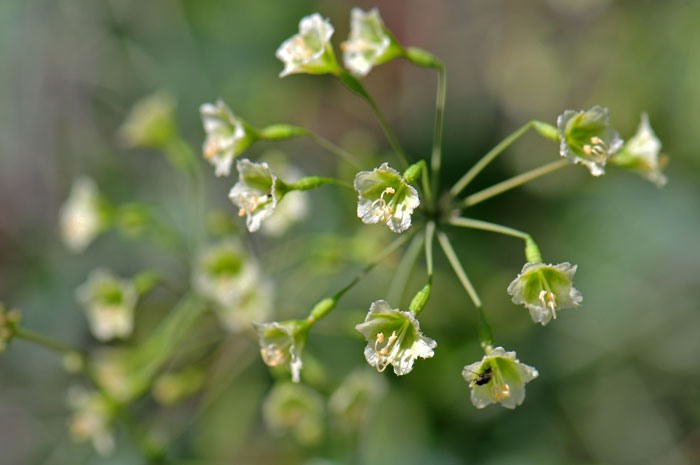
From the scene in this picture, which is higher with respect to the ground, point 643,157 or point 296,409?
point 643,157

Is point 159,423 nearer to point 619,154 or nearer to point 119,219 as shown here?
point 119,219

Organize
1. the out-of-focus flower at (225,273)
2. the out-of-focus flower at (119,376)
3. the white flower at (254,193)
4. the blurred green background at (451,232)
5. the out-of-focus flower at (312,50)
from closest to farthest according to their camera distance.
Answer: the white flower at (254,193) → the out-of-focus flower at (312,50) → the out-of-focus flower at (119,376) → the out-of-focus flower at (225,273) → the blurred green background at (451,232)

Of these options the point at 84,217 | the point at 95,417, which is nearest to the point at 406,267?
the point at 95,417

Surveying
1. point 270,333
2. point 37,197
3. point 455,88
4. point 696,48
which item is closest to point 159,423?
point 37,197

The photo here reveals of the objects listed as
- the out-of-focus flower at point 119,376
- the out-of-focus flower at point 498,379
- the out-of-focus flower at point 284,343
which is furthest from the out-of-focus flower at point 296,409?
the out-of-focus flower at point 498,379

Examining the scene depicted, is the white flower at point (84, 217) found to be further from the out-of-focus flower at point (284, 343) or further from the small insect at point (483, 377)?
the small insect at point (483, 377)

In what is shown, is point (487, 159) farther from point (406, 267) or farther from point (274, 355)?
point (274, 355)
